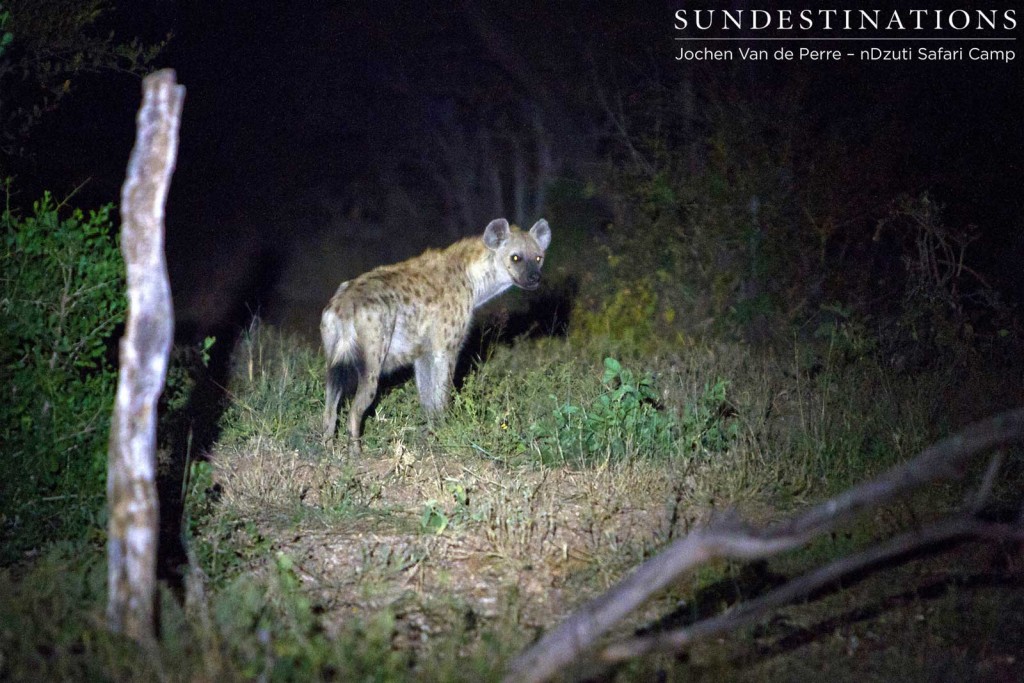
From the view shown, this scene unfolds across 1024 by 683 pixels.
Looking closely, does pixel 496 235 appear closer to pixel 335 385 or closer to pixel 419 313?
pixel 419 313

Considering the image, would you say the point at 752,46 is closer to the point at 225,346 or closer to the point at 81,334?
the point at 225,346

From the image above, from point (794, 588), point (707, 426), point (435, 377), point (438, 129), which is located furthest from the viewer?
point (438, 129)

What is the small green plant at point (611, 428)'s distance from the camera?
15.2ft

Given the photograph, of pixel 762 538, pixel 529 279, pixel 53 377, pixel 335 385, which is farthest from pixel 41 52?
pixel 762 538

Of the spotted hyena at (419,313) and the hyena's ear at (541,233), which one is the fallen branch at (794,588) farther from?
the hyena's ear at (541,233)

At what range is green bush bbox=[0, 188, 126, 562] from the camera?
11.8ft

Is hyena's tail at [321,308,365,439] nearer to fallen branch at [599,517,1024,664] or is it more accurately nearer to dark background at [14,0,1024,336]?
dark background at [14,0,1024,336]

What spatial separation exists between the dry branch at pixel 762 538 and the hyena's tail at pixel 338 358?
2602 millimetres

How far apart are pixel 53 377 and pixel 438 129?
11.4 metres

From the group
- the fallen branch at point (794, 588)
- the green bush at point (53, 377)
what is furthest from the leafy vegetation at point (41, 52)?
the fallen branch at point (794, 588)

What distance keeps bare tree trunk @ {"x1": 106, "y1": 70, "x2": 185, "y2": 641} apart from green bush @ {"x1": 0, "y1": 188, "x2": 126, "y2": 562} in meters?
0.96

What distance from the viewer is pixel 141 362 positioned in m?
2.62

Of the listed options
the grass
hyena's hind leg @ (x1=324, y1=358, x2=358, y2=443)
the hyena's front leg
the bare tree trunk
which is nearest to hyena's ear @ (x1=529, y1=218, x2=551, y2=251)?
the grass

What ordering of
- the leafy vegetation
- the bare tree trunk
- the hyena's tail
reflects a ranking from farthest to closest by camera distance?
the hyena's tail
the leafy vegetation
the bare tree trunk
